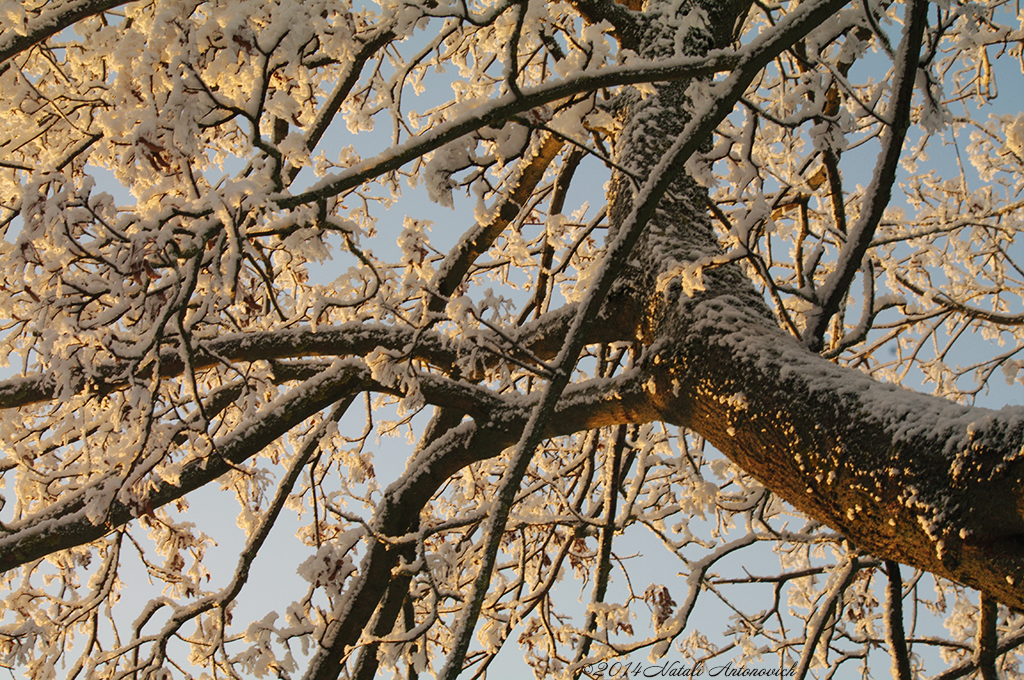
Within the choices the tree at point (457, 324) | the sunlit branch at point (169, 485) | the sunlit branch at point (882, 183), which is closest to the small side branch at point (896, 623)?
the tree at point (457, 324)

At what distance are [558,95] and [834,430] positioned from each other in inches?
39.8

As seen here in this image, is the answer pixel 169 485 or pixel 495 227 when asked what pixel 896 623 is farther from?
pixel 169 485

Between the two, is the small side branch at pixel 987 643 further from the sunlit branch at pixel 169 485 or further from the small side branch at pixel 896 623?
the sunlit branch at pixel 169 485

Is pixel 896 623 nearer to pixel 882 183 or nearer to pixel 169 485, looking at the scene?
pixel 882 183

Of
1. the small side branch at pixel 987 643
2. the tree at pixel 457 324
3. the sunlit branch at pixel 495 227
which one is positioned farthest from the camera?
the sunlit branch at pixel 495 227

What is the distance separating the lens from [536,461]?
5070mm

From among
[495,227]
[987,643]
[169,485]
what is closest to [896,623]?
[987,643]

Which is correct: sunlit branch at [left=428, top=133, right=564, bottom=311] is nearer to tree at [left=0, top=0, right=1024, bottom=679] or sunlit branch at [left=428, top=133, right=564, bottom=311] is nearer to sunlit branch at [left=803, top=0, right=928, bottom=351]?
tree at [left=0, top=0, right=1024, bottom=679]

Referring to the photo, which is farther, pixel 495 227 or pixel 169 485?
pixel 495 227

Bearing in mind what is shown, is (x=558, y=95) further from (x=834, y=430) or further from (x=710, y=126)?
(x=834, y=430)

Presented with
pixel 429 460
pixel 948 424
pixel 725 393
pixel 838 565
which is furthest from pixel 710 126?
pixel 838 565

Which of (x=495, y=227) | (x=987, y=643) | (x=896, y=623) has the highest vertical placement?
(x=495, y=227)

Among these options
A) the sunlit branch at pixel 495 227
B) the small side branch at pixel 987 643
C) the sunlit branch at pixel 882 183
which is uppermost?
the sunlit branch at pixel 495 227

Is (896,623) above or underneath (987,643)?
above
